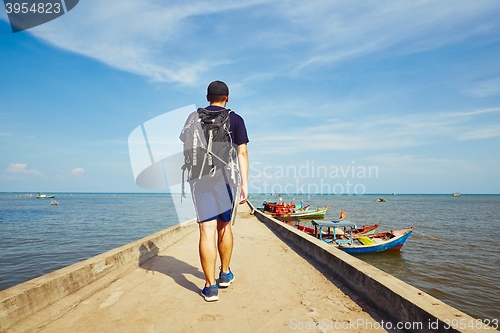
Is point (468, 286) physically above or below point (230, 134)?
below

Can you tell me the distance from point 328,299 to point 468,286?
8.53 meters

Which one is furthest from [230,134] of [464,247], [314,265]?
[464,247]

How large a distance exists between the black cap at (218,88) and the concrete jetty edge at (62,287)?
8.23ft

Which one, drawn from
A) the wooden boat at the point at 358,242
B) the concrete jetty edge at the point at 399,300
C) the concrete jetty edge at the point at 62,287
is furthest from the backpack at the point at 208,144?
the wooden boat at the point at 358,242

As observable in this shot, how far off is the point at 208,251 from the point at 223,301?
0.52 m

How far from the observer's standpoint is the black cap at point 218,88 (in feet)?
10.5

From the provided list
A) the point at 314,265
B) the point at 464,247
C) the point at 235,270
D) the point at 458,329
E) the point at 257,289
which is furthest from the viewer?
the point at 464,247

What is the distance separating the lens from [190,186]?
126 inches

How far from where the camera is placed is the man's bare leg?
298 centimetres

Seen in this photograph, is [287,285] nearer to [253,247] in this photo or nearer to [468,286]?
[253,247]

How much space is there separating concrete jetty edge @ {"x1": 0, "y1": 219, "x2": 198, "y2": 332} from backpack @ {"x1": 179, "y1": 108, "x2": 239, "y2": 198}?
1.67 metres

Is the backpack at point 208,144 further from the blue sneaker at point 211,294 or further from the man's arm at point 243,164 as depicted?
the blue sneaker at point 211,294

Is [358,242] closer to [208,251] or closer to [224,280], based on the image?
[224,280]

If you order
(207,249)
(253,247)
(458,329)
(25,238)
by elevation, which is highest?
(207,249)
